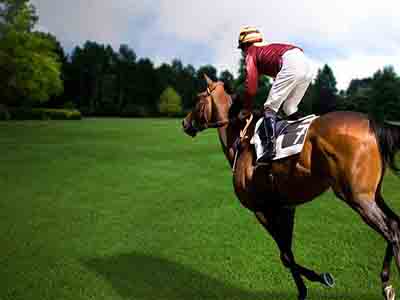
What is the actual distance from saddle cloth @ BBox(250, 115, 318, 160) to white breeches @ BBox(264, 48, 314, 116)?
0.78 ft

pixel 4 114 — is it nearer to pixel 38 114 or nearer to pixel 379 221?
pixel 38 114

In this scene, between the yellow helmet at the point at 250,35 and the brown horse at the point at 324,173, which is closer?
the brown horse at the point at 324,173

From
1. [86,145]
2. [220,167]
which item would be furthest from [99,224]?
[86,145]

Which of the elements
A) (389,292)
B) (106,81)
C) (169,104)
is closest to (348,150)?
(389,292)

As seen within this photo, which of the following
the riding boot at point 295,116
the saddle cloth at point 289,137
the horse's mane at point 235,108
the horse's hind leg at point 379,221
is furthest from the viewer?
the horse's mane at point 235,108

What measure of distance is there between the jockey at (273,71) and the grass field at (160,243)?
86.7 inches

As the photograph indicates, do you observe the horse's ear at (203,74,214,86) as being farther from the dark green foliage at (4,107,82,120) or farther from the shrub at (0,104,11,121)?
the dark green foliage at (4,107,82,120)

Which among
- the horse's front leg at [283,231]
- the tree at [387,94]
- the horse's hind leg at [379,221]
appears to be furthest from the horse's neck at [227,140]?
the tree at [387,94]

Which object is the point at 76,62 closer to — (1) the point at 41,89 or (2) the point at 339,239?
(1) the point at 41,89

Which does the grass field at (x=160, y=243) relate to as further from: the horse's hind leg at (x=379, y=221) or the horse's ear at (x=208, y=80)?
the horse's ear at (x=208, y=80)

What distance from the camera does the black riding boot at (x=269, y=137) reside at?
4.03 m

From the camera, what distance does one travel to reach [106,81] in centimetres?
9388

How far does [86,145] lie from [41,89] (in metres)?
31.2

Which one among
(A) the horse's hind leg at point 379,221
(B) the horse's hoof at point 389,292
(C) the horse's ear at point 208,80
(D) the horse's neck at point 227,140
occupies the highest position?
(C) the horse's ear at point 208,80
